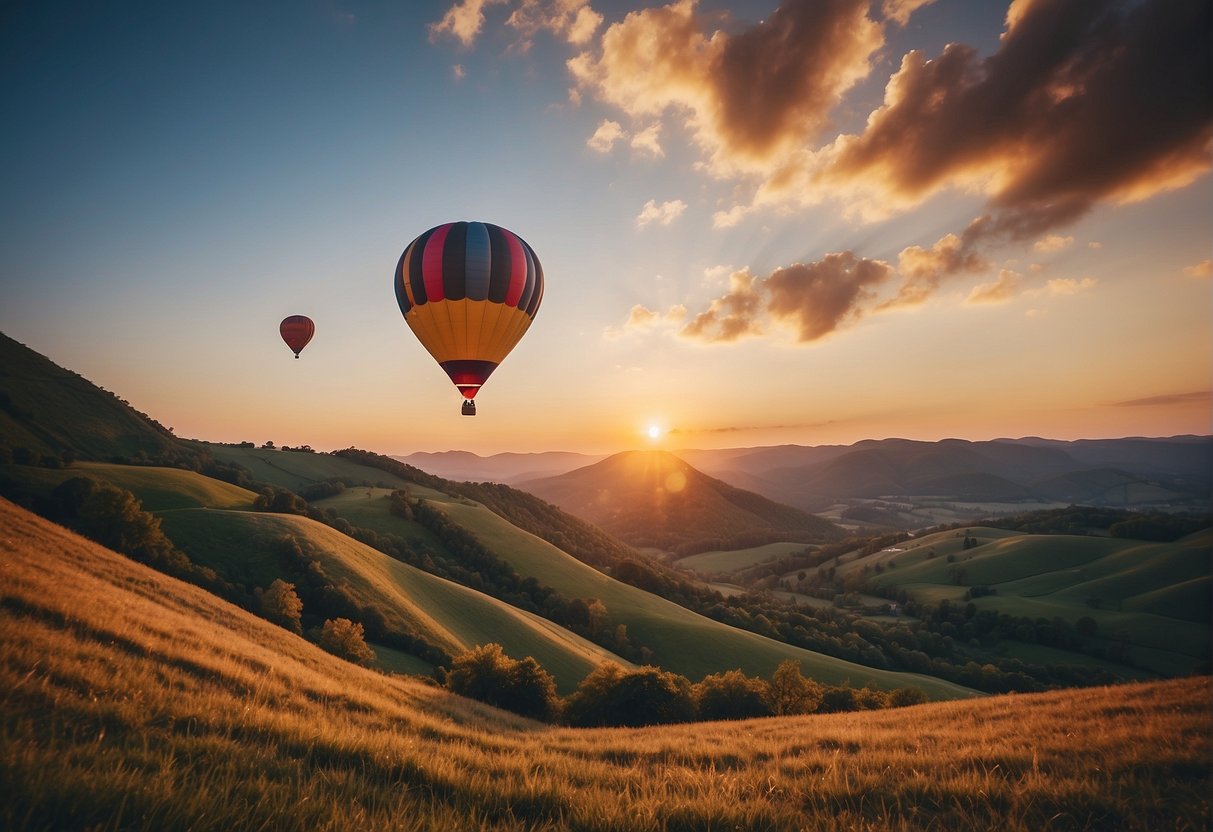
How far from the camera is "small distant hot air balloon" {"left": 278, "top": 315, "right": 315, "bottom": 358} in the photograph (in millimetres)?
76062

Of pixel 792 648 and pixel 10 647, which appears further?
pixel 792 648

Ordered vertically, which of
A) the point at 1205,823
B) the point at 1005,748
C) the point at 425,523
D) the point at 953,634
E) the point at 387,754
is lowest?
the point at 953,634

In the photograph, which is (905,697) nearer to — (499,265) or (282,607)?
(499,265)

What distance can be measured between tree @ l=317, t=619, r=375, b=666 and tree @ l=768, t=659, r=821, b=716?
96.0 ft

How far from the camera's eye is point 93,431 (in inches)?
4628

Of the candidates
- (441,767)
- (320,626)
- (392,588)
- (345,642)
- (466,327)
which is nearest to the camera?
(441,767)

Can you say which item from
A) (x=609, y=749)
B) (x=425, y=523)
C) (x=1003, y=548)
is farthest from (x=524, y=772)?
(x=1003, y=548)

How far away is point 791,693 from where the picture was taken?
32.9 meters

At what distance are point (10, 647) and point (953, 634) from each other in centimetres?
15918

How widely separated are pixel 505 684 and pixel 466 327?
77.2 feet

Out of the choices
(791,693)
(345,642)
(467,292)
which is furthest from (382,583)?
(791,693)

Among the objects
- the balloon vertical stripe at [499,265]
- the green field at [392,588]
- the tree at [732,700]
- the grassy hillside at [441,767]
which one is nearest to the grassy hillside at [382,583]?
the green field at [392,588]

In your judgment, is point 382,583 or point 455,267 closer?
point 455,267

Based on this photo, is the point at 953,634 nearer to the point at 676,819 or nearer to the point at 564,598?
the point at 564,598
